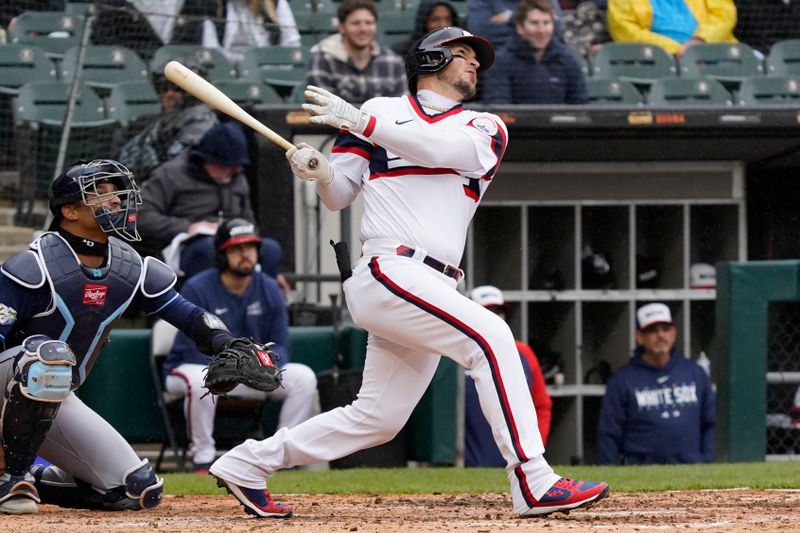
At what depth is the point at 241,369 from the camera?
4457mm

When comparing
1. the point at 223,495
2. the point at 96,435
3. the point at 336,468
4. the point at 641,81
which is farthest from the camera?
the point at 641,81

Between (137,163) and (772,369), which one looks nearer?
(772,369)

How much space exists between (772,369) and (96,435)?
4.03 meters

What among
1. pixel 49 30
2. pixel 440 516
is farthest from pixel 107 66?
pixel 440 516

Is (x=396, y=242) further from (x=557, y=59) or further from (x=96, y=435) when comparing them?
(x=557, y=59)

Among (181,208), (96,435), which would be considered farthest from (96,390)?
(96,435)

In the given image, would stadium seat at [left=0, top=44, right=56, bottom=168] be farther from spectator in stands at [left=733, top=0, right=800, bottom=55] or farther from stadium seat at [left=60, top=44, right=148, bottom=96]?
spectator in stands at [left=733, top=0, right=800, bottom=55]

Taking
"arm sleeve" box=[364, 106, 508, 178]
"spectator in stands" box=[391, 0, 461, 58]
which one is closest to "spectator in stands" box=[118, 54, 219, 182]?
"spectator in stands" box=[391, 0, 461, 58]

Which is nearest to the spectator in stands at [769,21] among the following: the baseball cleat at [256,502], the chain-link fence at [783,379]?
the chain-link fence at [783,379]

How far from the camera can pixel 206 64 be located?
9.45m

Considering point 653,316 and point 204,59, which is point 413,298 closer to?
point 653,316

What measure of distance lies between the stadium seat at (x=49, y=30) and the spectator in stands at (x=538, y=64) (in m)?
3.15

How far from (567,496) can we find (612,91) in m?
5.89

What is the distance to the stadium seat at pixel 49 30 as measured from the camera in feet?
32.7
